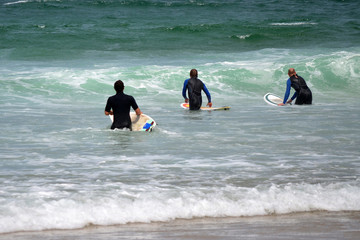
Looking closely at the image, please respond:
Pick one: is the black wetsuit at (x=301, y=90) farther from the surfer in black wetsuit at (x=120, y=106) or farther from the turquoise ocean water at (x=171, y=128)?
the surfer in black wetsuit at (x=120, y=106)

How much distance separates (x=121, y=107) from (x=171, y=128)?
138cm

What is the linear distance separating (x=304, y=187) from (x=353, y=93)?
16.5 metres

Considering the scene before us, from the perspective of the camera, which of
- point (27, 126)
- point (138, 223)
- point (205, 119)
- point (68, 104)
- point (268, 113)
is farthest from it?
point (68, 104)

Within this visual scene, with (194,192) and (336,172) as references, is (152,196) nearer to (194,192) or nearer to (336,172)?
(194,192)

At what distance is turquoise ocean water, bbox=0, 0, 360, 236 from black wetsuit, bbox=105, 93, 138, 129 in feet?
0.76

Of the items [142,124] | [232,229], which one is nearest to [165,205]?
[232,229]

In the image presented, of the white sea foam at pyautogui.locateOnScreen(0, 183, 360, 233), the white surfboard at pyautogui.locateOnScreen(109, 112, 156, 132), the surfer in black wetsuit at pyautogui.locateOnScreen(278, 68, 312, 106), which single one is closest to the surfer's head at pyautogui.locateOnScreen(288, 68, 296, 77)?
the surfer in black wetsuit at pyautogui.locateOnScreen(278, 68, 312, 106)

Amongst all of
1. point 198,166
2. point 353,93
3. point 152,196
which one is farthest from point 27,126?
point 353,93

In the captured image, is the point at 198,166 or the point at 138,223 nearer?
the point at 138,223

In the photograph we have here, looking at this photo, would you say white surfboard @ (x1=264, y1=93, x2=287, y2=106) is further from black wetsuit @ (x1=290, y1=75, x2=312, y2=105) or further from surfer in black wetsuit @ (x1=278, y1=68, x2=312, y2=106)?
black wetsuit @ (x1=290, y1=75, x2=312, y2=105)

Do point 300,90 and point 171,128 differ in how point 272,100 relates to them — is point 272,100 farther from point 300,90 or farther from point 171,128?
point 171,128

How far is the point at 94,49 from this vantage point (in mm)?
30734

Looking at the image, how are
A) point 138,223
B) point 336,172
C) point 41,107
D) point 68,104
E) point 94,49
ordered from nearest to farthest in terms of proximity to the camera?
point 138,223 → point 336,172 → point 41,107 → point 68,104 → point 94,49

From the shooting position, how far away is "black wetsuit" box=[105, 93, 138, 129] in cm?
1112
